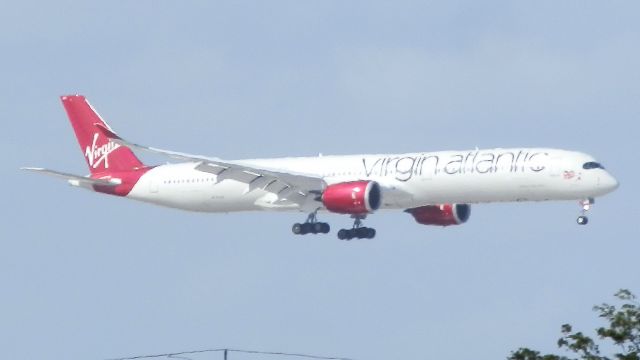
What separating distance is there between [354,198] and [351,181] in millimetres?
1986

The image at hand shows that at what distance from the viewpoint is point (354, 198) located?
10175 cm

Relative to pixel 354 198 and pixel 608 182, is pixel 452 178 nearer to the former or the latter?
pixel 354 198

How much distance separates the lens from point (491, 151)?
334 ft

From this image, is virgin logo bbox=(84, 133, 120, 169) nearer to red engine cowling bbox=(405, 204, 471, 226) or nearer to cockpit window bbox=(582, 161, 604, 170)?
red engine cowling bbox=(405, 204, 471, 226)

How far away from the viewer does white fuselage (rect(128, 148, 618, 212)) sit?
99.6 metres

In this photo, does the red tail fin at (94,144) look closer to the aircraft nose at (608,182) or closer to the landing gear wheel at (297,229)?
the landing gear wheel at (297,229)

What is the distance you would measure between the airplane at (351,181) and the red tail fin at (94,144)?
76mm

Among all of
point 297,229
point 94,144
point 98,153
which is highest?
point 94,144

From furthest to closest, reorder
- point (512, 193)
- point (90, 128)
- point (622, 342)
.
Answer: point (90, 128), point (512, 193), point (622, 342)

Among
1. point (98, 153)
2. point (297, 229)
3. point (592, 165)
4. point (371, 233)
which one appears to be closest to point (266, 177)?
point (297, 229)

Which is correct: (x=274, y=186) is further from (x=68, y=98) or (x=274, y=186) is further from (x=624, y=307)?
(x=624, y=307)

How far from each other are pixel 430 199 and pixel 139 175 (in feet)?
60.2

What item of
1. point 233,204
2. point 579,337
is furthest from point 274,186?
point 579,337

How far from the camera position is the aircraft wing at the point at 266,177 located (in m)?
106
